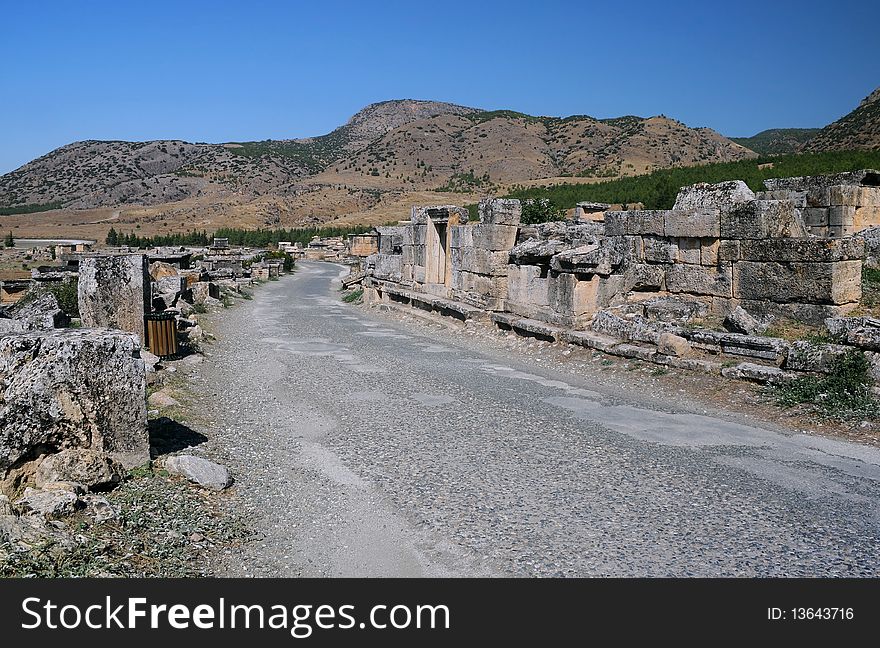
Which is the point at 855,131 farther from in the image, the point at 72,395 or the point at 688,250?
the point at 72,395

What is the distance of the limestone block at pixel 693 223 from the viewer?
11.3m

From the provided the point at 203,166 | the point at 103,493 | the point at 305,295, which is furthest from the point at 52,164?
the point at 103,493

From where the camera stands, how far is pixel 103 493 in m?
5.01

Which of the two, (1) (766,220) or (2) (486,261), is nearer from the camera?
(1) (766,220)

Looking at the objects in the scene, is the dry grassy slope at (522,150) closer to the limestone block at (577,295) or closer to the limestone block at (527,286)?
the limestone block at (527,286)

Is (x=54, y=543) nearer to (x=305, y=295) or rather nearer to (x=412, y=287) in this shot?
(x=412, y=287)

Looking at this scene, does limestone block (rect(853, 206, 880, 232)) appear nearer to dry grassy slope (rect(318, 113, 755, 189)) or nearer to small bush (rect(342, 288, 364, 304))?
small bush (rect(342, 288, 364, 304))

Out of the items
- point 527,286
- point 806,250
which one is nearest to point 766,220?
point 806,250

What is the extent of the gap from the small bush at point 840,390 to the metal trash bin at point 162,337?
8.32 meters

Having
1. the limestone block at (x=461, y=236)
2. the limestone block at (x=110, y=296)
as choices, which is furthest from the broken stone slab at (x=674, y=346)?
the limestone block at (x=110, y=296)

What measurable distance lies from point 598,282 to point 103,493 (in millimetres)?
8906

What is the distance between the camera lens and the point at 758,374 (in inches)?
333

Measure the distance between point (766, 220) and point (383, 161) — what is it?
9026 cm

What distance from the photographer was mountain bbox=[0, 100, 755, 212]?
3159 inches
